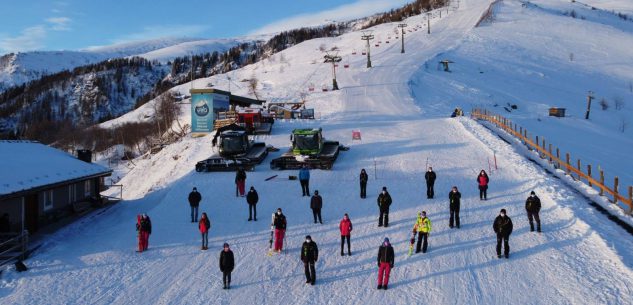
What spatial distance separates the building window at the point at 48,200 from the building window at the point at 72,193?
1.83 metres

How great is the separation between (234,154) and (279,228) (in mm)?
15896

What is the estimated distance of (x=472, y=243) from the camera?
16094 mm

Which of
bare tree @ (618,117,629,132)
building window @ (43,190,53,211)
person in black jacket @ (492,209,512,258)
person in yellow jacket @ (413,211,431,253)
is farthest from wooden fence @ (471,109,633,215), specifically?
building window @ (43,190,53,211)

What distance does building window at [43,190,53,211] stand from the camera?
2173 cm

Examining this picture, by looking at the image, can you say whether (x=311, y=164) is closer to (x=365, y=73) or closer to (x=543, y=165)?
(x=543, y=165)

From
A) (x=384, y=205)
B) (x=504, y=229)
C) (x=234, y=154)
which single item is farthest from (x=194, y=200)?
(x=504, y=229)

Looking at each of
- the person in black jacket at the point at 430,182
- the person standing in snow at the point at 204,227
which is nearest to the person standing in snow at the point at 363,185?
the person in black jacket at the point at 430,182

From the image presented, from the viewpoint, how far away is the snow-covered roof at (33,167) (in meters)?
18.9

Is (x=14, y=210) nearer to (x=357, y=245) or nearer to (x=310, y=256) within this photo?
(x=310, y=256)

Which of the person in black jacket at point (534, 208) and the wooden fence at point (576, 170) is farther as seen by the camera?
the wooden fence at point (576, 170)

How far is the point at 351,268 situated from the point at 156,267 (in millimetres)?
6148

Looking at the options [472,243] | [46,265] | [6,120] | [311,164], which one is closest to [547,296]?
[472,243]

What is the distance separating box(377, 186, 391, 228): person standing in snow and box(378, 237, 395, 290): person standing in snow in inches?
189

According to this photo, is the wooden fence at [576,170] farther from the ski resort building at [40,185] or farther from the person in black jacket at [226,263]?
the ski resort building at [40,185]
